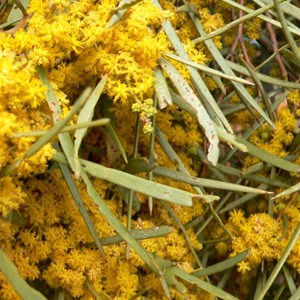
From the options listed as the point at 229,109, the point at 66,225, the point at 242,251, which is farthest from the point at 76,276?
the point at 229,109

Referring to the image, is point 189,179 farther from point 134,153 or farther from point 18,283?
point 18,283

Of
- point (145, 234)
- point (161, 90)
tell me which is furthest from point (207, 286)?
point (161, 90)

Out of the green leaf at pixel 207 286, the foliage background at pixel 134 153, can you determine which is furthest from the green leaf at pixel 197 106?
the green leaf at pixel 207 286

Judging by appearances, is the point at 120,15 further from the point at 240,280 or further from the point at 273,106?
the point at 240,280

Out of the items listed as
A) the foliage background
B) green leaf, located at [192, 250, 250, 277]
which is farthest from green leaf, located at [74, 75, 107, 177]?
green leaf, located at [192, 250, 250, 277]

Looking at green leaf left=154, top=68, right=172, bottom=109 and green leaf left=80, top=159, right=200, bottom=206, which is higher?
green leaf left=154, top=68, right=172, bottom=109

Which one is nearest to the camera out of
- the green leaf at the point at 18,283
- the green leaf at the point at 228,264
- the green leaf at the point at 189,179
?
the green leaf at the point at 18,283

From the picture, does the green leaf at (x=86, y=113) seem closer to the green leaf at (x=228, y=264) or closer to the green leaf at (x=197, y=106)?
the green leaf at (x=197, y=106)

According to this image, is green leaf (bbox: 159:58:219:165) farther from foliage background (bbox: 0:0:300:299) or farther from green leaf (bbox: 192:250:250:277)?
green leaf (bbox: 192:250:250:277)
